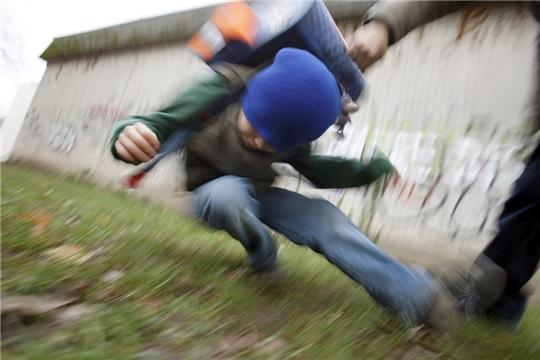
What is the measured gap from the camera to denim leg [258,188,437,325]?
52.6 inches

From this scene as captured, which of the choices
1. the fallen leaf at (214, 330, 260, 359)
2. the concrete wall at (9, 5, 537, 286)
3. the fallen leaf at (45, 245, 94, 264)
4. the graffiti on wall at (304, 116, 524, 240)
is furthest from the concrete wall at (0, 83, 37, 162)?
the fallen leaf at (214, 330, 260, 359)

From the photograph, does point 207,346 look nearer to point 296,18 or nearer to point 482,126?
point 296,18

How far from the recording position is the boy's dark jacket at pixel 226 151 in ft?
5.00

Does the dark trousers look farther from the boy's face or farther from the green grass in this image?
the boy's face

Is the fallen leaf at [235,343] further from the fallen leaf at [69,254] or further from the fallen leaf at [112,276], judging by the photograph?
the fallen leaf at [69,254]

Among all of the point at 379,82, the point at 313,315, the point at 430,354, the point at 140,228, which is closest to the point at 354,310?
the point at 313,315

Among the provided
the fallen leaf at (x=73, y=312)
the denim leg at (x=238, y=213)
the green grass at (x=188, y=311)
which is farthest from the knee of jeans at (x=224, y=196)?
the fallen leaf at (x=73, y=312)

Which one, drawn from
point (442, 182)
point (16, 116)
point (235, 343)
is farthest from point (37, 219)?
point (16, 116)

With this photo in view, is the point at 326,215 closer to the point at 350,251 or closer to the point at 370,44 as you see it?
the point at 350,251

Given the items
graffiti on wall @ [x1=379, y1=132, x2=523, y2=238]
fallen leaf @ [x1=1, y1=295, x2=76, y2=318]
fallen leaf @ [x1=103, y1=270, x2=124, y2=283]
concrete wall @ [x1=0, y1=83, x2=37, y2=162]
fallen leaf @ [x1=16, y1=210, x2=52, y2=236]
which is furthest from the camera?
concrete wall @ [x1=0, y1=83, x2=37, y2=162]

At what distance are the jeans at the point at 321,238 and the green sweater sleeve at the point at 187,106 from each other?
9.4 inches

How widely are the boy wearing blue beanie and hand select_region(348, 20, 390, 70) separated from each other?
0.12 m

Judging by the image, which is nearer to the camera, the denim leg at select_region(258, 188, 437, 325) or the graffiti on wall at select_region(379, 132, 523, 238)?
the denim leg at select_region(258, 188, 437, 325)

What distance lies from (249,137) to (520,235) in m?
1.01
